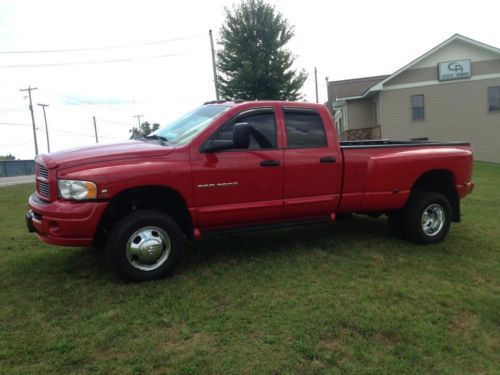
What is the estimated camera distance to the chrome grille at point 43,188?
14.0 feet

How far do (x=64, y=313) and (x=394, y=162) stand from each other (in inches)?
163

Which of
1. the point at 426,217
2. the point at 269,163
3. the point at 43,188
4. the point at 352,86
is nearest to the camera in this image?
the point at 43,188

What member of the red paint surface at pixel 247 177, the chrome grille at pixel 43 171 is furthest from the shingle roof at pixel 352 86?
the chrome grille at pixel 43 171

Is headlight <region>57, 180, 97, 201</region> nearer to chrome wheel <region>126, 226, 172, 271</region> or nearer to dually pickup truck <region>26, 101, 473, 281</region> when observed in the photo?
dually pickup truck <region>26, 101, 473, 281</region>

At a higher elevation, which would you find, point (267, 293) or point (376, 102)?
point (376, 102)

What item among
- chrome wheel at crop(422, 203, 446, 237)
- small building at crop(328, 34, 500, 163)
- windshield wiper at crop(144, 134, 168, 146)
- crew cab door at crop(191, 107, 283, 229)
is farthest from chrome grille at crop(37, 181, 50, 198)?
small building at crop(328, 34, 500, 163)

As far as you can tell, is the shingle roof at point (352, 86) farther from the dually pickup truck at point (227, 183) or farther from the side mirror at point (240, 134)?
the side mirror at point (240, 134)

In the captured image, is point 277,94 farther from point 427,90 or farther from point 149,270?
point 149,270

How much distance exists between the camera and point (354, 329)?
138 inches

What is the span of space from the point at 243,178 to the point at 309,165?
34.3 inches

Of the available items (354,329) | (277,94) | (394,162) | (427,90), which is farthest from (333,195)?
(427,90)

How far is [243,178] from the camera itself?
189 inches

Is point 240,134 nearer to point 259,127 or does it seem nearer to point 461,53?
point 259,127

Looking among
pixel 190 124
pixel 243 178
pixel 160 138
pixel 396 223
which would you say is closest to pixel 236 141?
pixel 243 178
